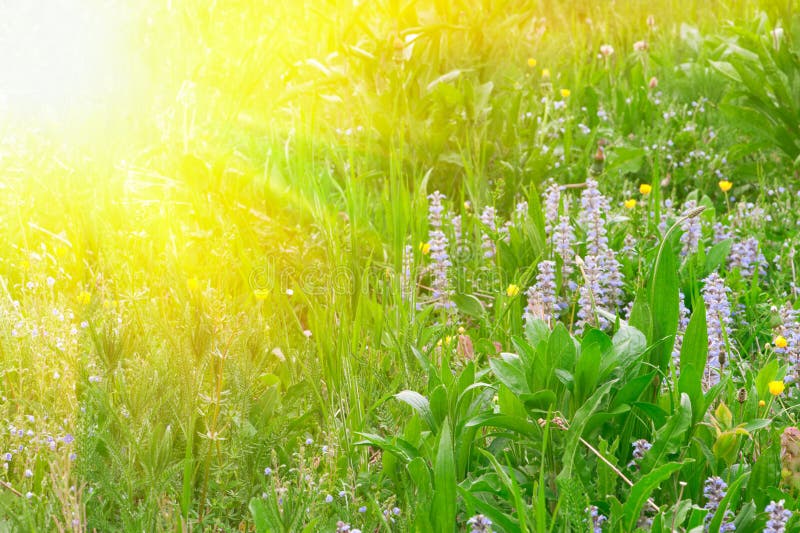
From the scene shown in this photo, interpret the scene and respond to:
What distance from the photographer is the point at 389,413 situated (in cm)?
215

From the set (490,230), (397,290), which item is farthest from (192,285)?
(490,230)

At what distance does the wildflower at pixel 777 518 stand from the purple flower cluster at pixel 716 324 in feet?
2.08

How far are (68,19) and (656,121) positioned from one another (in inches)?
114

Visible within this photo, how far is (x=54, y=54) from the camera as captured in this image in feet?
13.5

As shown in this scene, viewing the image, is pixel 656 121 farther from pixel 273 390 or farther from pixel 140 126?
pixel 273 390

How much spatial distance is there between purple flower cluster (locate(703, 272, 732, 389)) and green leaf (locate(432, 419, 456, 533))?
34.2 inches

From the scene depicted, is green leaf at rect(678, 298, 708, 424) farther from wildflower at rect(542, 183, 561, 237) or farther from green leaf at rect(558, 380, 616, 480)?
wildflower at rect(542, 183, 561, 237)

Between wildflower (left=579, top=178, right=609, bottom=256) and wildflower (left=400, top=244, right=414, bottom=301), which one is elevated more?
wildflower (left=579, top=178, right=609, bottom=256)

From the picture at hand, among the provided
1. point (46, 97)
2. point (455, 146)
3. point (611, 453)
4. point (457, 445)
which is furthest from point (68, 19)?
point (611, 453)

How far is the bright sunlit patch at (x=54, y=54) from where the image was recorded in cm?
382

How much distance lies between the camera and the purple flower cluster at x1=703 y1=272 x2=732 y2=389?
2252mm

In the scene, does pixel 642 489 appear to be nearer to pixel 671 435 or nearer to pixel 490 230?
pixel 671 435

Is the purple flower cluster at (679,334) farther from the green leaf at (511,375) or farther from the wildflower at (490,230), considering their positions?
the wildflower at (490,230)

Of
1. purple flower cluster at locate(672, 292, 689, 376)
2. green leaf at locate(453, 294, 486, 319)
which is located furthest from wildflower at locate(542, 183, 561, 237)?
purple flower cluster at locate(672, 292, 689, 376)
